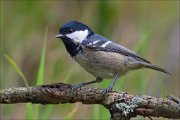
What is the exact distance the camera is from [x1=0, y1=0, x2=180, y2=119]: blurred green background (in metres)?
4.88

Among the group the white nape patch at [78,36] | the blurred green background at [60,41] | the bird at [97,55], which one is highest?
the white nape patch at [78,36]

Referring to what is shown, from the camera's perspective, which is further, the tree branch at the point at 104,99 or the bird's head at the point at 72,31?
the bird's head at the point at 72,31

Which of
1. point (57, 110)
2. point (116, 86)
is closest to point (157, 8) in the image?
point (57, 110)

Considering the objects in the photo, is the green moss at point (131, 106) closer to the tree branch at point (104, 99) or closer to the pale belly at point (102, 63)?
the tree branch at point (104, 99)

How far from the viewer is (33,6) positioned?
5.71m

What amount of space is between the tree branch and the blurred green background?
1811 mm

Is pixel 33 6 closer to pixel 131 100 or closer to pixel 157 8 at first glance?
pixel 157 8

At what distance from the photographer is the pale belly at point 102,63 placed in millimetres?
3225

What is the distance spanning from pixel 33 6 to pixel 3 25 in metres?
0.38

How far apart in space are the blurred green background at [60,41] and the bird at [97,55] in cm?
120

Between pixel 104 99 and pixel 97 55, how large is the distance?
69cm

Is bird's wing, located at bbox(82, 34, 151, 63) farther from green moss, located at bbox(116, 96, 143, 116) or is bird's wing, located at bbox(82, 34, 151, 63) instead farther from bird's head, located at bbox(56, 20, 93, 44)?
green moss, located at bbox(116, 96, 143, 116)

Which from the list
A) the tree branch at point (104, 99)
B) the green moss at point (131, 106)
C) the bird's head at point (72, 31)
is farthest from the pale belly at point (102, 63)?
the green moss at point (131, 106)

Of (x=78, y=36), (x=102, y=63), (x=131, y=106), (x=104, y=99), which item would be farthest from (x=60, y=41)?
(x=131, y=106)
